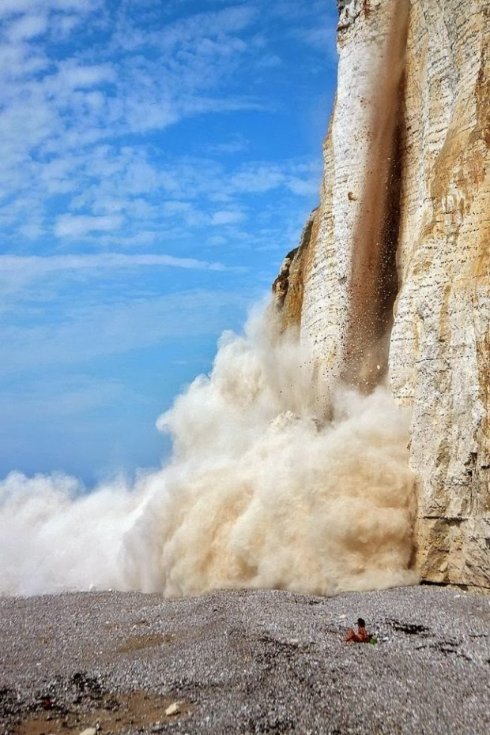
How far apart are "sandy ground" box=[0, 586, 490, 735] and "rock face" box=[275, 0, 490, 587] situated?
1.95 m

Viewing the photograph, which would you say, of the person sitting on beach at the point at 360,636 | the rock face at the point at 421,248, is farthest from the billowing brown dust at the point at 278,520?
the person sitting on beach at the point at 360,636

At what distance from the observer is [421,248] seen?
1592 cm

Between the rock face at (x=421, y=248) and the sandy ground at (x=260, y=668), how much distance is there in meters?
1.95

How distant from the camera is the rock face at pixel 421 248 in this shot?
14047 mm

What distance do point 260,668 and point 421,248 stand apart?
884cm

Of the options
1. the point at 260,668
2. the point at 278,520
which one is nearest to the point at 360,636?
the point at 260,668

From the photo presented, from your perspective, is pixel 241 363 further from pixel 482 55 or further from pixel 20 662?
pixel 20 662

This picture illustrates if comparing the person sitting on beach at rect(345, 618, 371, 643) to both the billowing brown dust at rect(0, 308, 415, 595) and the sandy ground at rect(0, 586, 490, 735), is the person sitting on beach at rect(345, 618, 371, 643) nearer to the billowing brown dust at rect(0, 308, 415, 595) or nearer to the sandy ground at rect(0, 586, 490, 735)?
the sandy ground at rect(0, 586, 490, 735)

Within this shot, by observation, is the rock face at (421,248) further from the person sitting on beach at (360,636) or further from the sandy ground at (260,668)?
the person sitting on beach at (360,636)

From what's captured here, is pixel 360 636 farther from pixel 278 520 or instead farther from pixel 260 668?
pixel 278 520

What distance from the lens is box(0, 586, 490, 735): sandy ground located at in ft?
28.2

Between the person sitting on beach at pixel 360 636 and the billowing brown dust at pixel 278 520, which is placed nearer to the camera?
the person sitting on beach at pixel 360 636

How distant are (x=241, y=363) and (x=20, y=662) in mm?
19949

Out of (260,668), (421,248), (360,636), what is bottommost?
(260,668)
